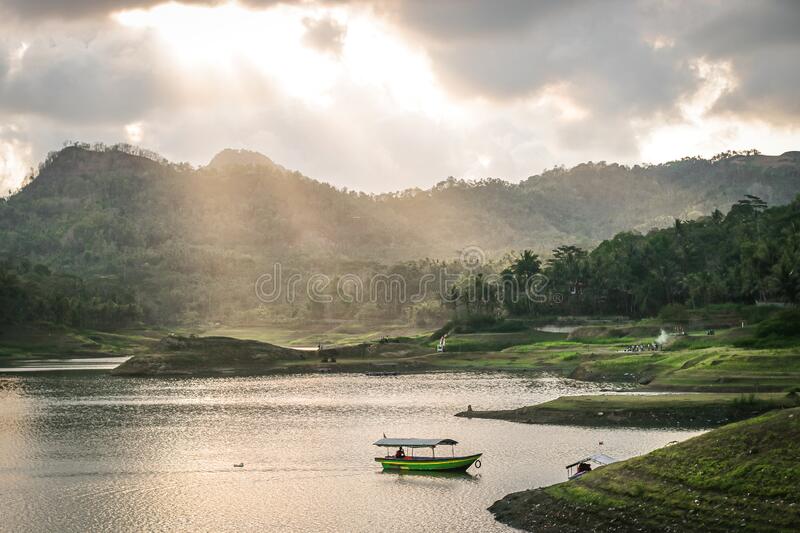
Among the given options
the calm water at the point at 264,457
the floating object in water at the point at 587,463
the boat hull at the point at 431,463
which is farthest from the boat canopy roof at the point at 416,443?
the floating object in water at the point at 587,463

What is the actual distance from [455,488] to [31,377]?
137 m

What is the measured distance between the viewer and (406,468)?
78.1 m

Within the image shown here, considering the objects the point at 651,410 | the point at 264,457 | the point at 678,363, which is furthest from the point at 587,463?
the point at 678,363

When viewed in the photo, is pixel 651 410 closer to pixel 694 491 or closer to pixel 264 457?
pixel 264 457

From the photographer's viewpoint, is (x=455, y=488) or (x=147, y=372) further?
(x=147, y=372)

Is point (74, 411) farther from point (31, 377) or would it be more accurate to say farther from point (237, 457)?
point (31, 377)

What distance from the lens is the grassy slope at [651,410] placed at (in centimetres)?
9312

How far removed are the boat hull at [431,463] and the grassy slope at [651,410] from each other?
25.9 meters

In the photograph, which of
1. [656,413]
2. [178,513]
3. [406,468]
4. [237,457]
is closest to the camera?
[178,513]

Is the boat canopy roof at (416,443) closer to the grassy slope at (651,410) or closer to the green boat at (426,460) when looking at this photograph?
the green boat at (426,460)

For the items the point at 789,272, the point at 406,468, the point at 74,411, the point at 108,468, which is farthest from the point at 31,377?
the point at 789,272

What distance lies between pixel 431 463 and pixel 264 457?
60.6ft

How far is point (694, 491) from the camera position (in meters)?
52.1

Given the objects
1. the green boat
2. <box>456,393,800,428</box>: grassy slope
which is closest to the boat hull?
the green boat
